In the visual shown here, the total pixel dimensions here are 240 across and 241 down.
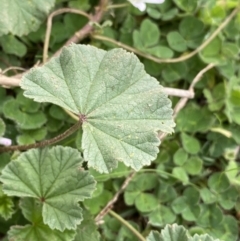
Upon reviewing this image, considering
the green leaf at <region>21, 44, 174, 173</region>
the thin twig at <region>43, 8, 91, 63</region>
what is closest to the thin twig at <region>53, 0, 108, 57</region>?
the thin twig at <region>43, 8, 91, 63</region>

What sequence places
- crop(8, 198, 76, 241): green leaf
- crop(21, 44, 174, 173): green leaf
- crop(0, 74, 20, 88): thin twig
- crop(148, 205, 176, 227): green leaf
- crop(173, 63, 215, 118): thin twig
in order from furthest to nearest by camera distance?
crop(173, 63, 215, 118): thin twig
crop(148, 205, 176, 227): green leaf
crop(0, 74, 20, 88): thin twig
crop(8, 198, 76, 241): green leaf
crop(21, 44, 174, 173): green leaf

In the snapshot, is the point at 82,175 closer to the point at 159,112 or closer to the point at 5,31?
the point at 159,112

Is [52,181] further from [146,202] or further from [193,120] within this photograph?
[193,120]

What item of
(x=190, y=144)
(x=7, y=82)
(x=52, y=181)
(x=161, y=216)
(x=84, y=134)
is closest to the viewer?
(x=84, y=134)

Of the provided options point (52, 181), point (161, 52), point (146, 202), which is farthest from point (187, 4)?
point (52, 181)

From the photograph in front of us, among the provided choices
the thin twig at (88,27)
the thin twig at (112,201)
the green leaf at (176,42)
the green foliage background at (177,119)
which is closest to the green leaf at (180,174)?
the green foliage background at (177,119)

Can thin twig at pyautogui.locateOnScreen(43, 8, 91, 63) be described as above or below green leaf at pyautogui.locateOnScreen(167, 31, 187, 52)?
above

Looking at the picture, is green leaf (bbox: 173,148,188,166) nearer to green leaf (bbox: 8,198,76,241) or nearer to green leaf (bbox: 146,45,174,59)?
green leaf (bbox: 146,45,174,59)

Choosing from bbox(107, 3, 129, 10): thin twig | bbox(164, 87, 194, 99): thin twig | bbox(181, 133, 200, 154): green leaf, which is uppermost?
bbox(107, 3, 129, 10): thin twig
